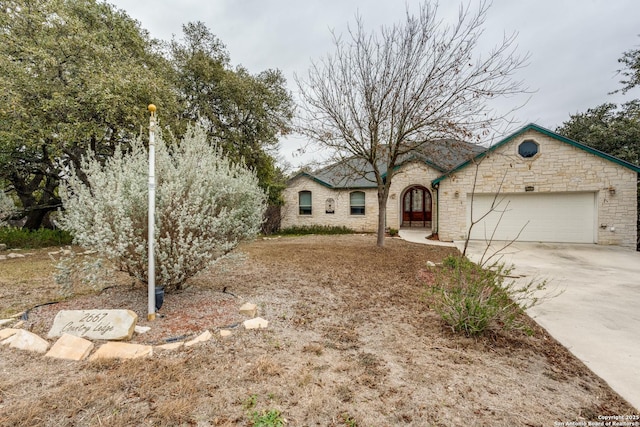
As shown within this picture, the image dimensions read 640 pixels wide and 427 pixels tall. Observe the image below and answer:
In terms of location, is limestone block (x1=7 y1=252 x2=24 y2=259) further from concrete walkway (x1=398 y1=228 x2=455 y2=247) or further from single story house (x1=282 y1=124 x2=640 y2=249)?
concrete walkway (x1=398 y1=228 x2=455 y2=247)

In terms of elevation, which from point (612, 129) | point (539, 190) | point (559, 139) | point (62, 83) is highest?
point (612, 129)

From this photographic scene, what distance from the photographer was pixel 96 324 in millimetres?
2871

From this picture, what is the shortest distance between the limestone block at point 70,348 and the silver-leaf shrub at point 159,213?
3.09 ft

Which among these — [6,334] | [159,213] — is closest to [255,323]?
[159,213]

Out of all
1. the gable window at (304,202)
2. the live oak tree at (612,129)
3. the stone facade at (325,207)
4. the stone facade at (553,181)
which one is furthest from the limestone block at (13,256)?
the live oak tree at (612,129)

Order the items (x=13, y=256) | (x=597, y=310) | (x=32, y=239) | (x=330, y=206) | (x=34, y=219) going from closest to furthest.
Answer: (x=597, y=310)
(x=13, y=256)
(x=32, y=239)
(x=34, y=219)
(x=330, y=206)

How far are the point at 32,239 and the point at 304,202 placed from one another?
38.0 feet

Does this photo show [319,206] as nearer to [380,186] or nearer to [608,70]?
[380,186]

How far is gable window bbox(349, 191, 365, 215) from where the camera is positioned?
51.1 feet

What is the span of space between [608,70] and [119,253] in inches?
735

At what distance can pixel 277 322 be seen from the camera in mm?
3396

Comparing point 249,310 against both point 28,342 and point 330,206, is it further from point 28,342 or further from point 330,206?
point 330,206

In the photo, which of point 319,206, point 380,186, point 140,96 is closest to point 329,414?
point 380,186

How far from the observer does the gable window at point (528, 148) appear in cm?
1085
